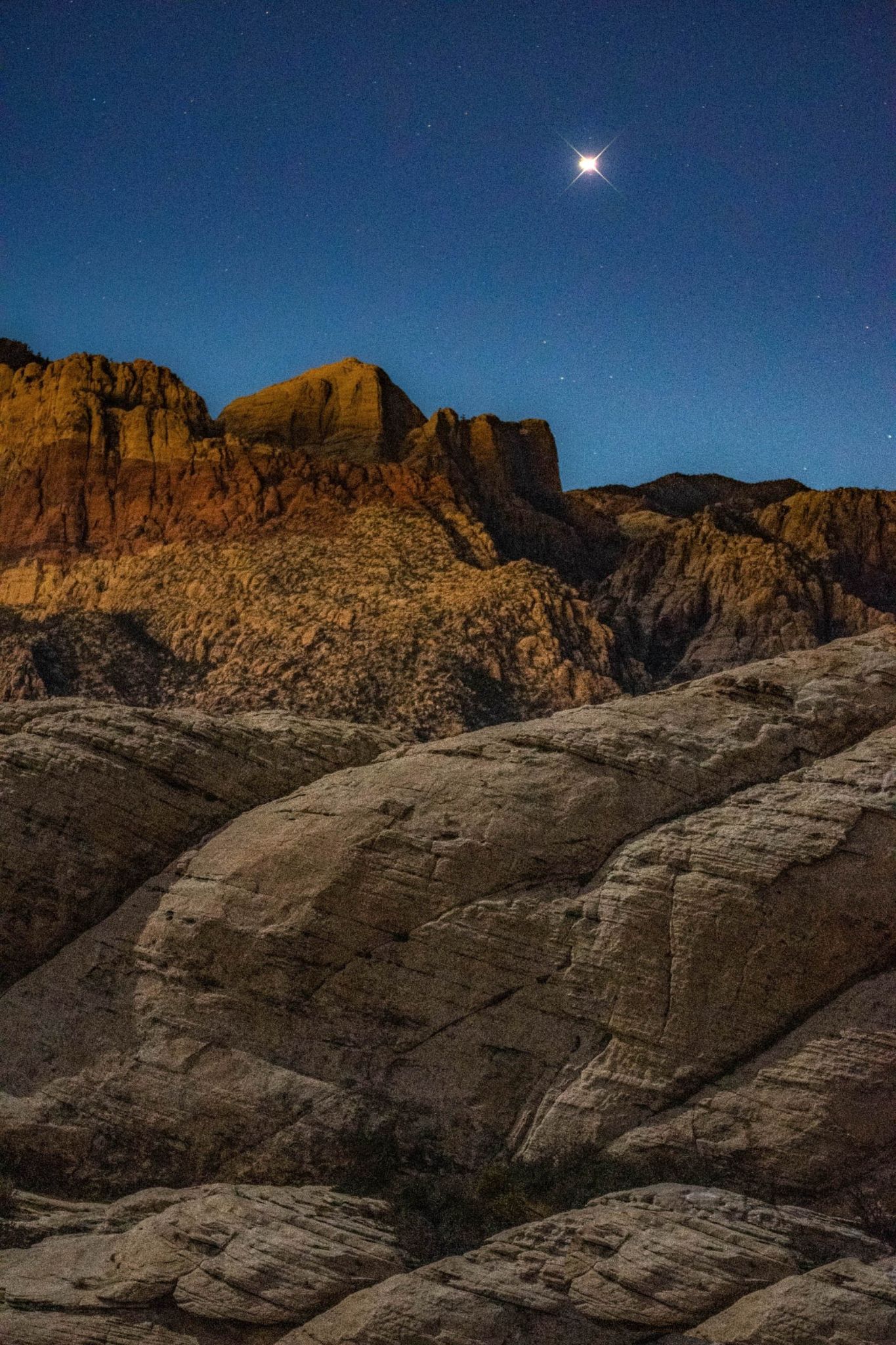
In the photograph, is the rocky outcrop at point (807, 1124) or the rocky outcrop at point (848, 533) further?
the rocky outcrop at point (848, 533)

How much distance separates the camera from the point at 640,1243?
13.7 m

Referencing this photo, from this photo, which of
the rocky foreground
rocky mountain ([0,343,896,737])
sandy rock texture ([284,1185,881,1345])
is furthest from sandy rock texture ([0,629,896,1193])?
rocky mountain ([0,343,896,737])

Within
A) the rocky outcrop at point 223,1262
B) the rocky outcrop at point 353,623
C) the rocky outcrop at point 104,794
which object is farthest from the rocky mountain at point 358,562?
the rocky outcrop at point 223,1262

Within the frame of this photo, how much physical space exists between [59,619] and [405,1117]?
190ft

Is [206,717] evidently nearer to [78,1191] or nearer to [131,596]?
[78,1191]

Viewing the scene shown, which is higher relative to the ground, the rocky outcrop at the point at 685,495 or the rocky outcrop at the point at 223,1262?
the rocky outcrop at the point at 685,495

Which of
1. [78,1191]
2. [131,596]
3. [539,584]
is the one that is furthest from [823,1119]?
[131,596]

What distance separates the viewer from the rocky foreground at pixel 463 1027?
13.7 metres

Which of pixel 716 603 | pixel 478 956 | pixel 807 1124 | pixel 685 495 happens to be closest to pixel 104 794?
pixel 478 956

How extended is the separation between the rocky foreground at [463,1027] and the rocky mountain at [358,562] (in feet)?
106

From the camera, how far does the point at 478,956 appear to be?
56.0ft

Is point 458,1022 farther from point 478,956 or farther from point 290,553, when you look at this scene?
point 290,553

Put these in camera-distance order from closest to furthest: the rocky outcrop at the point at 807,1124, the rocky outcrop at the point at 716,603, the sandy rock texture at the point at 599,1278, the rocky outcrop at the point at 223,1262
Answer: the sandy rock texture at the point at 599,1278 < the rocky outcrop at the point at 223,1262 < the rocky outcrop at the point at 807,1124 < the rocky outcrop at the point at 716,603

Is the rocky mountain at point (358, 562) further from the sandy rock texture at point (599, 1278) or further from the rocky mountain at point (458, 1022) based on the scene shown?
the sandy rock texture at point (599, 1278)
